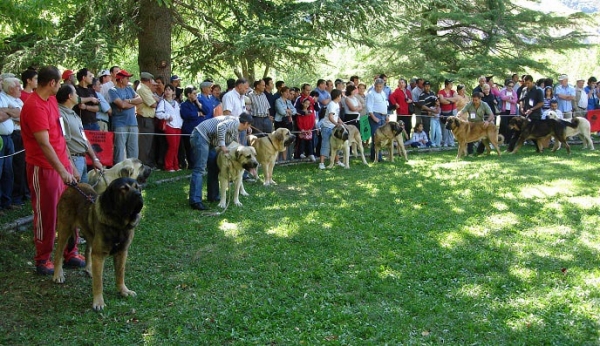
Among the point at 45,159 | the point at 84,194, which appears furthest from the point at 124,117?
the point at 84,194

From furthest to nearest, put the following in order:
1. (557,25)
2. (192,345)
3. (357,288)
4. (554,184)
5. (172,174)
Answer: (557,25) → (172,174) → (554,184) → (357,288) → (192,345)

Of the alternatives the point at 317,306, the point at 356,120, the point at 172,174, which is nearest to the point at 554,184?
the point at 356,120

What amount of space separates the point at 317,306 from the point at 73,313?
7.11ft

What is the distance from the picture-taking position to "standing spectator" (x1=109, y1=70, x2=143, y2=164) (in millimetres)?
10414

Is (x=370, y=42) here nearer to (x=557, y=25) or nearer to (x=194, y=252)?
(x=194, y=252)

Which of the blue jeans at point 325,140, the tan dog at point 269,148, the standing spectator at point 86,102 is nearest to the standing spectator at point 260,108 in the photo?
the tan dog at point 269,148

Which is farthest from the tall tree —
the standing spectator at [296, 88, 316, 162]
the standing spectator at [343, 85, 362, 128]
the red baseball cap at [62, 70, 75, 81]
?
the red baseball cap at [62, 70, 75, 81]

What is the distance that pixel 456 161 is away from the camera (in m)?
13.9

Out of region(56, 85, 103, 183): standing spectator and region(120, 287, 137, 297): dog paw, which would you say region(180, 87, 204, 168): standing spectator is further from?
region(120, 287, 137, 297): dog paw

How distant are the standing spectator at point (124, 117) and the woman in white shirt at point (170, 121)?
95 centimetres

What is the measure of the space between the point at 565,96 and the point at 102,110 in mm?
14110

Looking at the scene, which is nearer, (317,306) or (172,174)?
(317,306)

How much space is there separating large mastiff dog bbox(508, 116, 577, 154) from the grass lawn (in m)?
6.02

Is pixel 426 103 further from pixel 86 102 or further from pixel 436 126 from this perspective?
pixel 86 102
